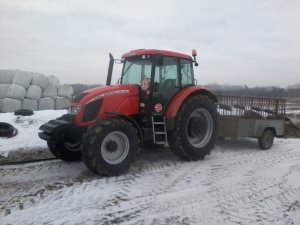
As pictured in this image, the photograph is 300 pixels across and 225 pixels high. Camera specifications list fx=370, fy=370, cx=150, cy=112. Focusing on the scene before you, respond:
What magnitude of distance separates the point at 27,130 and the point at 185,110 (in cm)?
487

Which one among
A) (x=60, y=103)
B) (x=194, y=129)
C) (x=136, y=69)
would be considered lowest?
(x=194, y=129)

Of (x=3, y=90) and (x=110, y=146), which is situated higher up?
(x=3, y=90)


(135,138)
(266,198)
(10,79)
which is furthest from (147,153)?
(10,79)

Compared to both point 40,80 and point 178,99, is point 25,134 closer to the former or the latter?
point 178,99

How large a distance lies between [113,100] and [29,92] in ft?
35.5

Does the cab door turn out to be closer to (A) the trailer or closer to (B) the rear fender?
(B) the rear fender

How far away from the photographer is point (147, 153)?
27.4ft

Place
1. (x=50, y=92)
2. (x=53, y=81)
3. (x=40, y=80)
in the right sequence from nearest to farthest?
(x=40, y=80)
(x=50, y=92)
(x=53, y=81)

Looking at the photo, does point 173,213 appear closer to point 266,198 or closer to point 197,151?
point 266,198

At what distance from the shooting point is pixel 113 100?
6906 mm

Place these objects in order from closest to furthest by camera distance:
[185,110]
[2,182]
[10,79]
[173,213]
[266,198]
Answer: [173,213] < [266,198] < [2,182] < [185,110] < [10,79]

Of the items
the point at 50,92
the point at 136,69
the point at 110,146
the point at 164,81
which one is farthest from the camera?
the point at 50,92

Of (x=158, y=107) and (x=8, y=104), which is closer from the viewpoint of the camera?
(x=158, y=107)

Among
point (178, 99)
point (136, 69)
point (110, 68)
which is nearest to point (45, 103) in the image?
point (110, 68)
